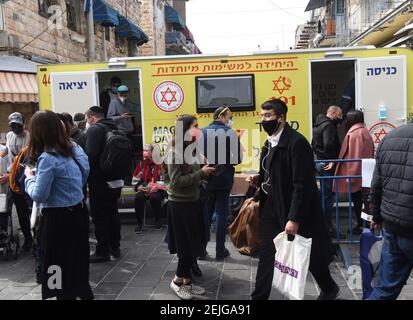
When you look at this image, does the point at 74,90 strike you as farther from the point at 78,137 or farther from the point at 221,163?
the point at 221,163

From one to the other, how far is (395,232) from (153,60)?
17.5 feet

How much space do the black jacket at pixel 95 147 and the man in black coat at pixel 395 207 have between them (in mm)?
3330

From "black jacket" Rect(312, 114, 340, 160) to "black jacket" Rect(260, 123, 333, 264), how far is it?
8.93 ft

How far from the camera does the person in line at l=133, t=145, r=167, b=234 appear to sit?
711 centimetres

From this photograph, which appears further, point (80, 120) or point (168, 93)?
point (168, 93)

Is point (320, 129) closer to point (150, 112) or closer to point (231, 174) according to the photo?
point (231, 174)

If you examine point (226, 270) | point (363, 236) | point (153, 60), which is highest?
point (153, 60)

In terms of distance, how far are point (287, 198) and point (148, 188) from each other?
151 inches

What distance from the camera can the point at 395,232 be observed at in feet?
10.5

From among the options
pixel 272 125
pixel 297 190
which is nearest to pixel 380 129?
pixel 272 125

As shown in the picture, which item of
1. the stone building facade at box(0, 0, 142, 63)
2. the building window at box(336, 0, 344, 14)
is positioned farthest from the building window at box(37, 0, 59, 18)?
the building window at box(336, 0, 344, 14)

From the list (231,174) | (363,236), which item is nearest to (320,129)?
(231,174)

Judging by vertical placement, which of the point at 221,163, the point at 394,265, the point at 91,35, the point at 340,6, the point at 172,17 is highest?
the point at 172,17

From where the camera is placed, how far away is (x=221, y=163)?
554 cm
